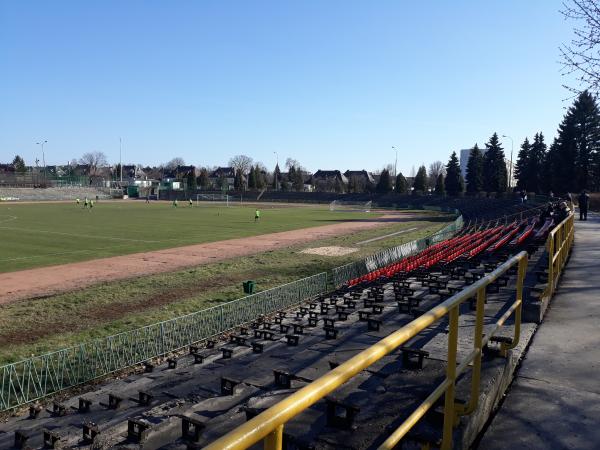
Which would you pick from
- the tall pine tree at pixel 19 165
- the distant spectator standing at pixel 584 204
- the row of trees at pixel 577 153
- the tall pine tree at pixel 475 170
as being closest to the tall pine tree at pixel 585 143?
the row of trees at pixel 577 153

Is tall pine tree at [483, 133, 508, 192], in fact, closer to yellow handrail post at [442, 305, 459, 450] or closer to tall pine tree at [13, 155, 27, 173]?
yellow handrail post at [442, 305, 459, 450]

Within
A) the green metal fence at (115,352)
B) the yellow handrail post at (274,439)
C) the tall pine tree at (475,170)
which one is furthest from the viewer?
the tall pine tree at (475,170)

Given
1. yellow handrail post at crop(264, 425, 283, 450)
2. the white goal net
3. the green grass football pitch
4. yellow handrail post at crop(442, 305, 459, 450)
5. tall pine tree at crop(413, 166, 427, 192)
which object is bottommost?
the green grass football pitch

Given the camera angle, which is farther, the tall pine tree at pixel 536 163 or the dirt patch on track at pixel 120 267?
the tall pine tree at pixel 536 163

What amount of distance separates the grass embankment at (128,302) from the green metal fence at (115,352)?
1.94m

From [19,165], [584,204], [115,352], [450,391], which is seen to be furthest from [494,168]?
[19,165]

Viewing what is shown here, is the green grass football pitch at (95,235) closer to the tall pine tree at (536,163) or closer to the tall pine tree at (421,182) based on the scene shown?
the tall pine tree at (536,163)

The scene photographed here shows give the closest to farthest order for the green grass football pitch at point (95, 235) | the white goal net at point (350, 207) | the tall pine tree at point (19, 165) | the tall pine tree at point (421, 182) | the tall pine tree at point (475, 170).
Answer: the green grass football pitch at point (95, 235), the white goal net at point (350, 207), the tall pine tree at point (475, 170), the tall pine tree at point (421, 182), the tall pine tree at point (19, 165)

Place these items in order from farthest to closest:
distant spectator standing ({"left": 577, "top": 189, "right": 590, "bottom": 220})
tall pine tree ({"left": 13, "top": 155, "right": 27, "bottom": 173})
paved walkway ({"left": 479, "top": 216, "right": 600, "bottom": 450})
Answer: tall pine tree ({"left": 13, "top": 155, "right": 27, "bottom": 173})
distant spectator standing ({"left": 577, "top": 189, "right": 590, "bottom": 220})
paved walkway ({"left": 479, "top": 216, "right": 600, "bottom": 450})

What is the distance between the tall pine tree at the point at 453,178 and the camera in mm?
98250

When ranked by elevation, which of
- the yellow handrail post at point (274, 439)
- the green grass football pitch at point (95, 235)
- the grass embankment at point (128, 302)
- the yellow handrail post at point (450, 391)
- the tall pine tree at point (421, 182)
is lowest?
the grass embankment at point (128, 302)

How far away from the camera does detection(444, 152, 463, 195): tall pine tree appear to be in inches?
3868

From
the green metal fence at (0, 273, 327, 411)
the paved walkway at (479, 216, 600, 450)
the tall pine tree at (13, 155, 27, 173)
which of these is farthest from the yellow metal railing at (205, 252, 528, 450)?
the tall pine tree at (13, 155, 27, 173)

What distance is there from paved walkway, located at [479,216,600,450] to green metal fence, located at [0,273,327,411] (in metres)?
9.15
